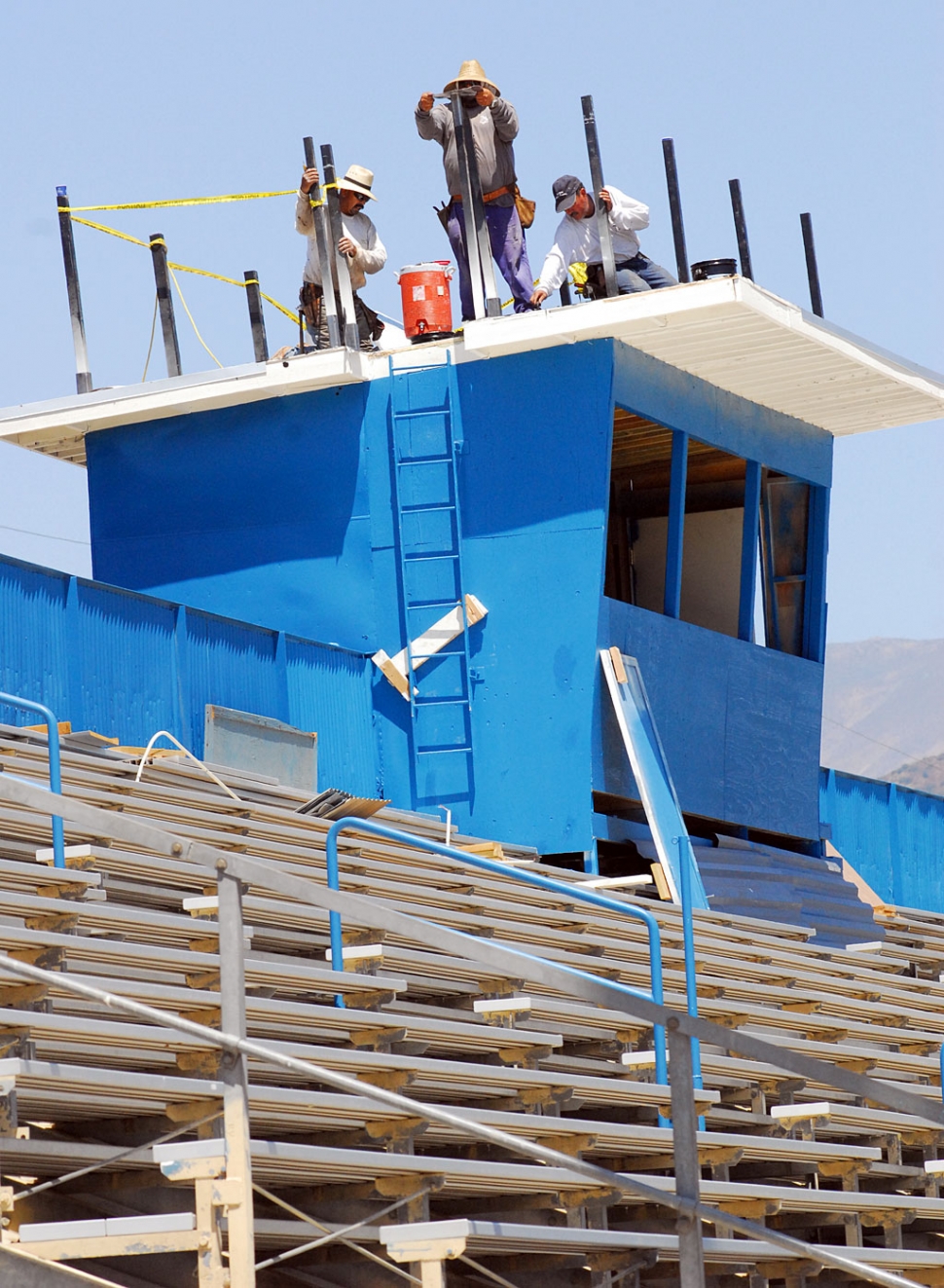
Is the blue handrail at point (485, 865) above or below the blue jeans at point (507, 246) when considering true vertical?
below

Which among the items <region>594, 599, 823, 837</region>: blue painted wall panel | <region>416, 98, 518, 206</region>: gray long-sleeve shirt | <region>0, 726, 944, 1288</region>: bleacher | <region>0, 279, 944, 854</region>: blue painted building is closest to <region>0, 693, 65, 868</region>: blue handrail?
<region>0, 726, 944, 1288</region>: bleacher

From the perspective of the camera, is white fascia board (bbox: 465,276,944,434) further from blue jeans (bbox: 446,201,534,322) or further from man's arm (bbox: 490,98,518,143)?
man's arm (bbox: 490,98,518,143)

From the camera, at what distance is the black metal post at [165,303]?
49.2 feet

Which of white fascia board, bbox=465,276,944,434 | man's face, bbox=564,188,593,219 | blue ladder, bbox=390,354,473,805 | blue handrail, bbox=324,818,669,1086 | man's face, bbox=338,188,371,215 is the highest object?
man's face, bbox=338,188,371,215

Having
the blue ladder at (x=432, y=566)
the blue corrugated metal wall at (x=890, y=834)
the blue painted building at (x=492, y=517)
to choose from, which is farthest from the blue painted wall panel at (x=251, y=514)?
the blue corrugated metal wall at (x=890, y=834)

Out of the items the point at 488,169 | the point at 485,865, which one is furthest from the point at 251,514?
the point at 485,865

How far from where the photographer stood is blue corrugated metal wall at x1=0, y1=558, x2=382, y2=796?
11461mm

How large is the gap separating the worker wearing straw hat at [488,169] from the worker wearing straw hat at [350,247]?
0.54 m

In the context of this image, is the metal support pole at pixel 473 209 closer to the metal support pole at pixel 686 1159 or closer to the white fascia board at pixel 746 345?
the white fascia board at pixel 746 345

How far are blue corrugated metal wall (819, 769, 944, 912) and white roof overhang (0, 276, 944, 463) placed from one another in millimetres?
3238

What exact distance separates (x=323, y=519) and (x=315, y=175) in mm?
2300

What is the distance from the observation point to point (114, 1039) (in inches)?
215

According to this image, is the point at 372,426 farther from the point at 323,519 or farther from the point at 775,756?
→ the point at 775,756

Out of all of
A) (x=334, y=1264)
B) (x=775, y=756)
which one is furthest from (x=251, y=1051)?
(x=775, y=756)
